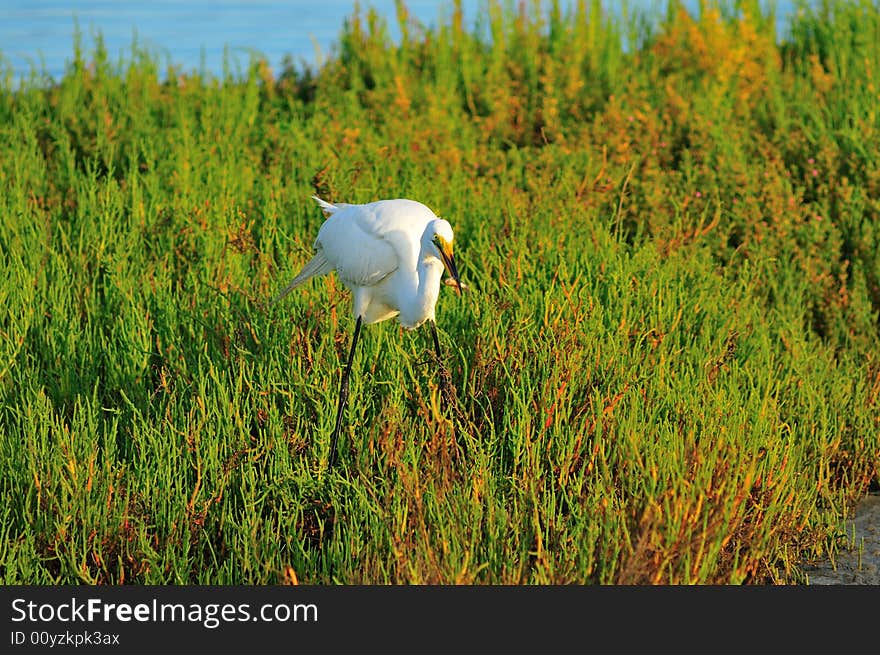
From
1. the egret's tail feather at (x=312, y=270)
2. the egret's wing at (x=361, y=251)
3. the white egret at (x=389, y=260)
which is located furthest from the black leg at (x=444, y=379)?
the egret's tail feather at (x=312, y=270)

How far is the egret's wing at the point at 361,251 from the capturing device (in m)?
4.12

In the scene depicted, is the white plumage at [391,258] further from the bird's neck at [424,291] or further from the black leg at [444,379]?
the black leg at [444,379]

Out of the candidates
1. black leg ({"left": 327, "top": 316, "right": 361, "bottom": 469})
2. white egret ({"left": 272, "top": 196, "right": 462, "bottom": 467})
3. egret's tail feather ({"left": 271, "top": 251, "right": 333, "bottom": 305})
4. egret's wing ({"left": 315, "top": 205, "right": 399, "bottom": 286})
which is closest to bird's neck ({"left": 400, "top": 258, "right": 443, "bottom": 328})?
white egret ({"left": 272, "top": 196, "right": 462, "bottom": 467})

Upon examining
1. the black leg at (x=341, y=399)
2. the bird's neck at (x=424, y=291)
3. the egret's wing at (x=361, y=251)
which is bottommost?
the black leg at (x=341, y=399)

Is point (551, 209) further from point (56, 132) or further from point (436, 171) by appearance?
point (56, 132)

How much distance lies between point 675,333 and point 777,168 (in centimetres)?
252

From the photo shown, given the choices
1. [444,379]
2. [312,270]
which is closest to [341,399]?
[444,379]

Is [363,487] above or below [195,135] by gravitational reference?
Result: below

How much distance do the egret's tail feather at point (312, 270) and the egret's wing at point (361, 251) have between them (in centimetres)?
15

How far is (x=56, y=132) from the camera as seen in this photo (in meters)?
7.05

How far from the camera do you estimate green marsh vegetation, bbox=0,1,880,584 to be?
3520 millimetres

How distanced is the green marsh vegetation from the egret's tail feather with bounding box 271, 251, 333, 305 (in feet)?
0.50

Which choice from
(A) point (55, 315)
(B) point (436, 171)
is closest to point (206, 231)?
(A) point (55, 315)

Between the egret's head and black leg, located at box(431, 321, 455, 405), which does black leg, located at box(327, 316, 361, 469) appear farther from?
the egret's head
